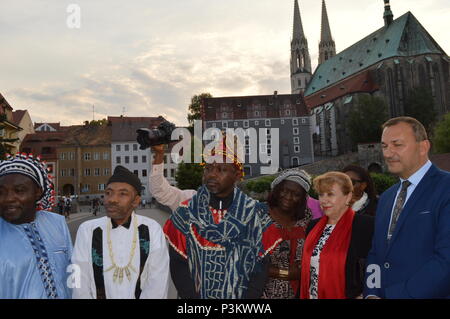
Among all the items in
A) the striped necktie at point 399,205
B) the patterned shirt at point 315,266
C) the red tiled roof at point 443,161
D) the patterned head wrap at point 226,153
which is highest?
the red tiled roof at point 443,161

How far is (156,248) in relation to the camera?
3.54m

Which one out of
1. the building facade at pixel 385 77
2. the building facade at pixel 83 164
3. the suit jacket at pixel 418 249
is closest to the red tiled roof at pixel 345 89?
the building facade at pixel 385 77

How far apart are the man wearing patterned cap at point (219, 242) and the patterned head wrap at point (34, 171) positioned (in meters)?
1.17

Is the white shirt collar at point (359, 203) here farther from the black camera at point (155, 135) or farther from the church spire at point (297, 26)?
the church spire at point (297, 26)

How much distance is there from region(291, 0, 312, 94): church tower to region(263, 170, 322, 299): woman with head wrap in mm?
105069

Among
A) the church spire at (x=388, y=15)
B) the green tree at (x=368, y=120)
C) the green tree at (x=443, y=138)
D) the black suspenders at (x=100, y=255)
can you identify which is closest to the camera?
the black suspenders at (x=100, y=255)

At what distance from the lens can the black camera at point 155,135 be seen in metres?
3.92

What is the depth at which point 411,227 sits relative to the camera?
311 centimetres

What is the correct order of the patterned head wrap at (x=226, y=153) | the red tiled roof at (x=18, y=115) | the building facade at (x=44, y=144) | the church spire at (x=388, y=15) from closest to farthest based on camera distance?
the patterned head wrap at (x=226, y=153)
the red tiled roof at (x=18, y=115)
the building facade at (x=44, y=144)
the church spire at (x=388, y=15)

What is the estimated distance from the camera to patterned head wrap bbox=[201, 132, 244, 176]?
390cm

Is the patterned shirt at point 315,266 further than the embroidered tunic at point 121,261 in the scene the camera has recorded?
Yes

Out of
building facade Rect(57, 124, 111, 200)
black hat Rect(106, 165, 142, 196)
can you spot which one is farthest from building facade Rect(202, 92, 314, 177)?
black hat Rect(106, 165, 142, 196)
